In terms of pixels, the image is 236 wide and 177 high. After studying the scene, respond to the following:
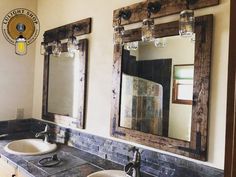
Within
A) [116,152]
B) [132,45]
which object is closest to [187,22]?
[132,45]

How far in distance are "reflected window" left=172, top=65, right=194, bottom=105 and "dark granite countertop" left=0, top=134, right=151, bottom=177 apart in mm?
541

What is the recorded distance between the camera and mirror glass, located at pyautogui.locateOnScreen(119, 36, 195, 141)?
1.38 metres

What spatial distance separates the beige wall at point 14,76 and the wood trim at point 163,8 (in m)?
1.33

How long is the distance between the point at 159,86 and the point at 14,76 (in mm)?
1728

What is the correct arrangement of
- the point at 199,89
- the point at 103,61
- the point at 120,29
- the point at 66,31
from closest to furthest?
1. the point at 199,89
2. the point at 120,29
3. the point at 103,61
4. the point at 66,31

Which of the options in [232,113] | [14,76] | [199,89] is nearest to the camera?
[232,113]

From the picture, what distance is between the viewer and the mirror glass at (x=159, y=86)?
1.38 metres

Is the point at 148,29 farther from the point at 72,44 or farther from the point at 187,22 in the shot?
the point at 72,44

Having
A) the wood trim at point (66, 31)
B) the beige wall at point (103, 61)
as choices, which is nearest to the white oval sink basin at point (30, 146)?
the beige wall at point (103, 61)

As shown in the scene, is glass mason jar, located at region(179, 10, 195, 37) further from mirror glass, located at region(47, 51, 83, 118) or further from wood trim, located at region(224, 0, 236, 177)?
mirror glass, located at region(47, 51, 83, 118)

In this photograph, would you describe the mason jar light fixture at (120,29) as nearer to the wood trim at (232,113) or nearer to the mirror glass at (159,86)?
the mirror glass at (159,86)

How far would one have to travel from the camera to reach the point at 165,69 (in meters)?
1.50

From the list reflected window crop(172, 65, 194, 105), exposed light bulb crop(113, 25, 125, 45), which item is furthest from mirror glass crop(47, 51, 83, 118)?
reflected window crop(172, 65, 194, 105)

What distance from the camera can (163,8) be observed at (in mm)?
1468
